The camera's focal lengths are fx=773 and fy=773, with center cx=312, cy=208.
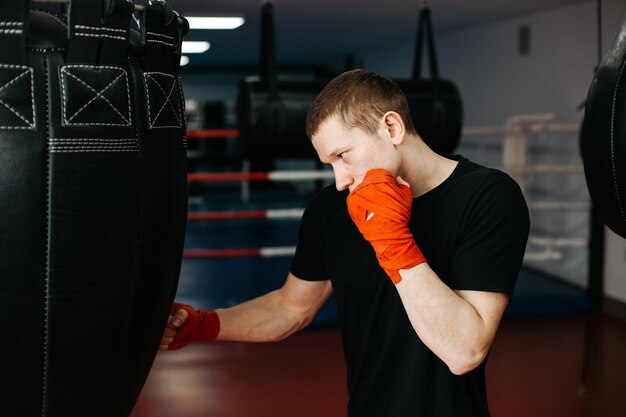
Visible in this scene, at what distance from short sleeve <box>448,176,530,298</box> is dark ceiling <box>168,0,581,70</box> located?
4.05 meters

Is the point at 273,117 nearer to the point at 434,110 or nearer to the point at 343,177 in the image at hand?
the point at 434,110

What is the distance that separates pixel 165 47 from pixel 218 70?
11383 mm

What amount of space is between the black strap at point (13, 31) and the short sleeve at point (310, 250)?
951 mm

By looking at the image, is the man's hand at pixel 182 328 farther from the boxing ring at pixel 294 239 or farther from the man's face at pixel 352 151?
the boxing ring at pixel 294 239

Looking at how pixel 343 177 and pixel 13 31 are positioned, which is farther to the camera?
pixel 343 177

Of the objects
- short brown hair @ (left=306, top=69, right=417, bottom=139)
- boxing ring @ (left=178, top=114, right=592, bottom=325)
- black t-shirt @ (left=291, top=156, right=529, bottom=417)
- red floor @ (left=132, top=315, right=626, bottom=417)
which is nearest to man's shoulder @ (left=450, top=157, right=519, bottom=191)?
black t-shirt @ (left=291, top=156, right=529, bottom=417)

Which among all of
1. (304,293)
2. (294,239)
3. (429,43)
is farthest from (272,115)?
(294,239)

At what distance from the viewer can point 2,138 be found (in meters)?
0.79

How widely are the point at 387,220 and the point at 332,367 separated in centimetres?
287

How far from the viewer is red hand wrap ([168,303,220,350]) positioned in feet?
5.09

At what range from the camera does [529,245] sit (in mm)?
6383

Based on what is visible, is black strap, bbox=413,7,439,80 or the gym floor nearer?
black strap, bbox=413,7,439,80

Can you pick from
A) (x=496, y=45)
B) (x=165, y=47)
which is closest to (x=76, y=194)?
(x=165, y=47)

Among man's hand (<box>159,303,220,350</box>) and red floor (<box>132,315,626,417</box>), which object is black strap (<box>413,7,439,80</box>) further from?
man's hand (<box>159,303,220,350</box>)
